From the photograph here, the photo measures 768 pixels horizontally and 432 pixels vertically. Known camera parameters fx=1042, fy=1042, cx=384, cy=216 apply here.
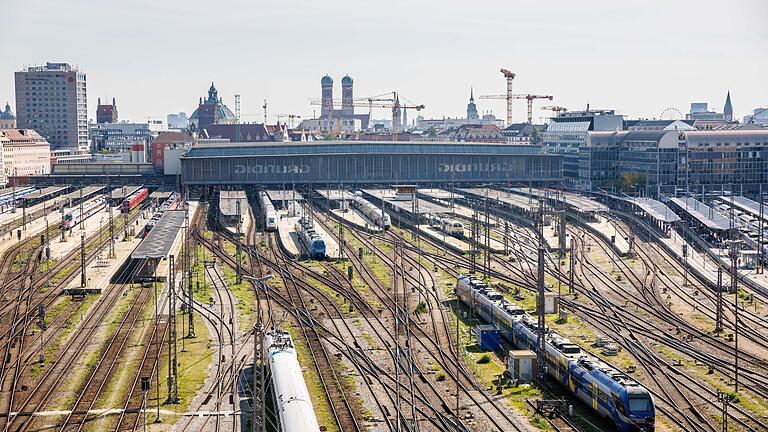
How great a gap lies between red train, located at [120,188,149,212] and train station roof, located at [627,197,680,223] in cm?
4872

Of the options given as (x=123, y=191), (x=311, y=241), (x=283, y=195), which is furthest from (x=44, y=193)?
(x=311, y=241)

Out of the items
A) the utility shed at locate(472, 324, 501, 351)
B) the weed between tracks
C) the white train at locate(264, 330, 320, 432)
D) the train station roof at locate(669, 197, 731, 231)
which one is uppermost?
the train station roof at locate(669, 197, 731, 231)

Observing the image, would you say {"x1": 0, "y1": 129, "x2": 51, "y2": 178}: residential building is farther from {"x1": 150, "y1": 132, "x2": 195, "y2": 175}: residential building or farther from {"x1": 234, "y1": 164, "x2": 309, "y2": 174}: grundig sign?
{"x1": 234, "y1": 164, "x2": 309, "y2": 174}: grundig sign

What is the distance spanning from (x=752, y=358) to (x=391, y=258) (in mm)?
32850

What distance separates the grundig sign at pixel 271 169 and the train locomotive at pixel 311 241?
43.5 m

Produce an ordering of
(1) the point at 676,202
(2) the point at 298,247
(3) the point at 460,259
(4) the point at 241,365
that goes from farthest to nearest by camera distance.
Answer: (1) the point at 676,202 < (2) the point at 298,247 < (3) the point at 460,259 < (4) the point at 241,365

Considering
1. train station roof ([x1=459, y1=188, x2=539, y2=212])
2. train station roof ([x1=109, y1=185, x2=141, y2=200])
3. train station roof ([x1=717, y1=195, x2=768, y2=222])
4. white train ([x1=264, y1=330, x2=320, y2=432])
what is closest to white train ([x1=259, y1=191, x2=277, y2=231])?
train station roof ([x1=459, y1=188, x2=539, y2=212])

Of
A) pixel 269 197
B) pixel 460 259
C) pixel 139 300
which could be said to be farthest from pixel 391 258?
pixel 269 197

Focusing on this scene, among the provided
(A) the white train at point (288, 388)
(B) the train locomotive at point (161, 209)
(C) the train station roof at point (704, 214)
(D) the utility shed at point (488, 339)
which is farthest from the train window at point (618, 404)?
(B) the train locomotive at point (161, 209)

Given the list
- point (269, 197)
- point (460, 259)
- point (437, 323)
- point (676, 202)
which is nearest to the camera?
point (437, 323)

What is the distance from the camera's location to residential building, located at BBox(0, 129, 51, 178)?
514 ft

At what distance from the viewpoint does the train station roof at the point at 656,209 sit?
282 feet

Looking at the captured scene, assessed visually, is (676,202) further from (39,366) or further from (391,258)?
(39,366)

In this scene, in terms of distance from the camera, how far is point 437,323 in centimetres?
5059
